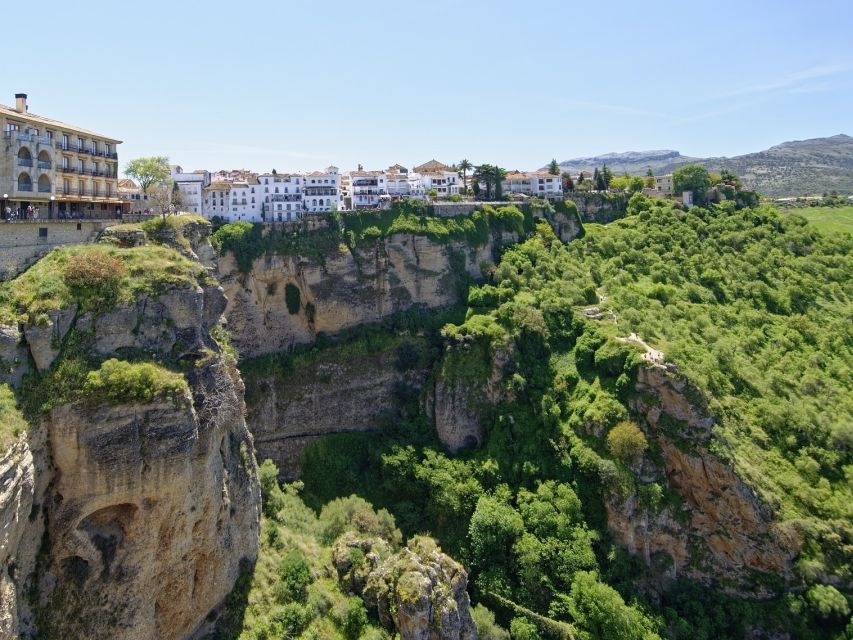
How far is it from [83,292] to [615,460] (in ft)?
106

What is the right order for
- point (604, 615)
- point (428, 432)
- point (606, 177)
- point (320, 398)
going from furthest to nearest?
1. point (606, 177)
2. point (320, 398)
3. point (428, 432)
4. point (604, 615)

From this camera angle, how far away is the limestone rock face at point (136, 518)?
2273cm

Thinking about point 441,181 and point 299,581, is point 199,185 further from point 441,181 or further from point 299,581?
point 299,581

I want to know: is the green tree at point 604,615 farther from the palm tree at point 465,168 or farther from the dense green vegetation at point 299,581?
the palm tree at point 465,168

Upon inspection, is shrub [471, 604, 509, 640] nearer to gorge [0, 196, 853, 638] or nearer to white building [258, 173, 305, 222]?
gorge [0, 196, 853, 638]

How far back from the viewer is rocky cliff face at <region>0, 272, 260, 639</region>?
71.6ft

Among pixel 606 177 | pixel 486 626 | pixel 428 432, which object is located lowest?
pixel 486 626

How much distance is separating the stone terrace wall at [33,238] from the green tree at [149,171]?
11.2 m

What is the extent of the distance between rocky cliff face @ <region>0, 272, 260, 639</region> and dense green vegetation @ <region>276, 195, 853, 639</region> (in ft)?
52.5

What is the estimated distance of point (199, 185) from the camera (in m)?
53.7

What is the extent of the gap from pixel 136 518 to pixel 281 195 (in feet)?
132

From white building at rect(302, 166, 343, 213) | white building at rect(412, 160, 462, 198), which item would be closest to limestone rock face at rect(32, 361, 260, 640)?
white building at rect(302, 166, 343, 213)

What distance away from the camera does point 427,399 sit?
47.6 meters

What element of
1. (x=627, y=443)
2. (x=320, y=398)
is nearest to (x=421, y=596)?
(x=627, y=443)
